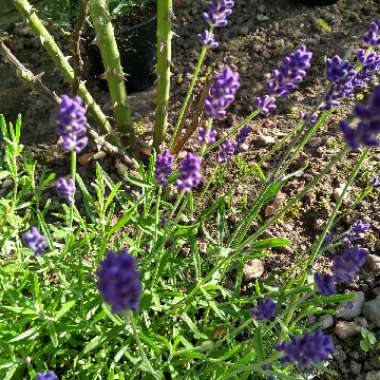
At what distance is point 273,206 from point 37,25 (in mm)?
1669

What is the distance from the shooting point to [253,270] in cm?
280

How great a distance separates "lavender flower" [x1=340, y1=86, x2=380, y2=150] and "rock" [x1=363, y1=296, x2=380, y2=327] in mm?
1687

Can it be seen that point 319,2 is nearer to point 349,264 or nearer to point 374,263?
point 374,263

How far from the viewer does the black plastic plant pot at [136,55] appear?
3.82 m

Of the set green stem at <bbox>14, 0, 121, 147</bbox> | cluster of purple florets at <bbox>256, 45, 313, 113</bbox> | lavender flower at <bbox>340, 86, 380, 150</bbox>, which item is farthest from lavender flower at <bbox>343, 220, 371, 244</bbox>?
green stem at <bbox>14, 0, 121, 147</bbox>

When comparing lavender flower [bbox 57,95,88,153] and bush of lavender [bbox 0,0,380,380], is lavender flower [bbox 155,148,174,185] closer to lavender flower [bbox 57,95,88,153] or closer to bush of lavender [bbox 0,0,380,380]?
bush of lavender [bbox 0,0,380,380]

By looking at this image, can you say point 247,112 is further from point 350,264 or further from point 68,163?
point 350,264

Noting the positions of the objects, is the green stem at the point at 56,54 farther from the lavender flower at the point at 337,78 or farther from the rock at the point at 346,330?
the rock at the point at 346,330

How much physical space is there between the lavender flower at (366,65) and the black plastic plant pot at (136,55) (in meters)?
2.25

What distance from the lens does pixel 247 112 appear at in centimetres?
360

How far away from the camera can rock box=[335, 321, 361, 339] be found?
262 centimetres

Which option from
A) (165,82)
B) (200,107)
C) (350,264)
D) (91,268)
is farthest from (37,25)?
(350,264)

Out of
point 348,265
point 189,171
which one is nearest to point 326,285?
point 348,265

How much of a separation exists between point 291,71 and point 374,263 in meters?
1.67
